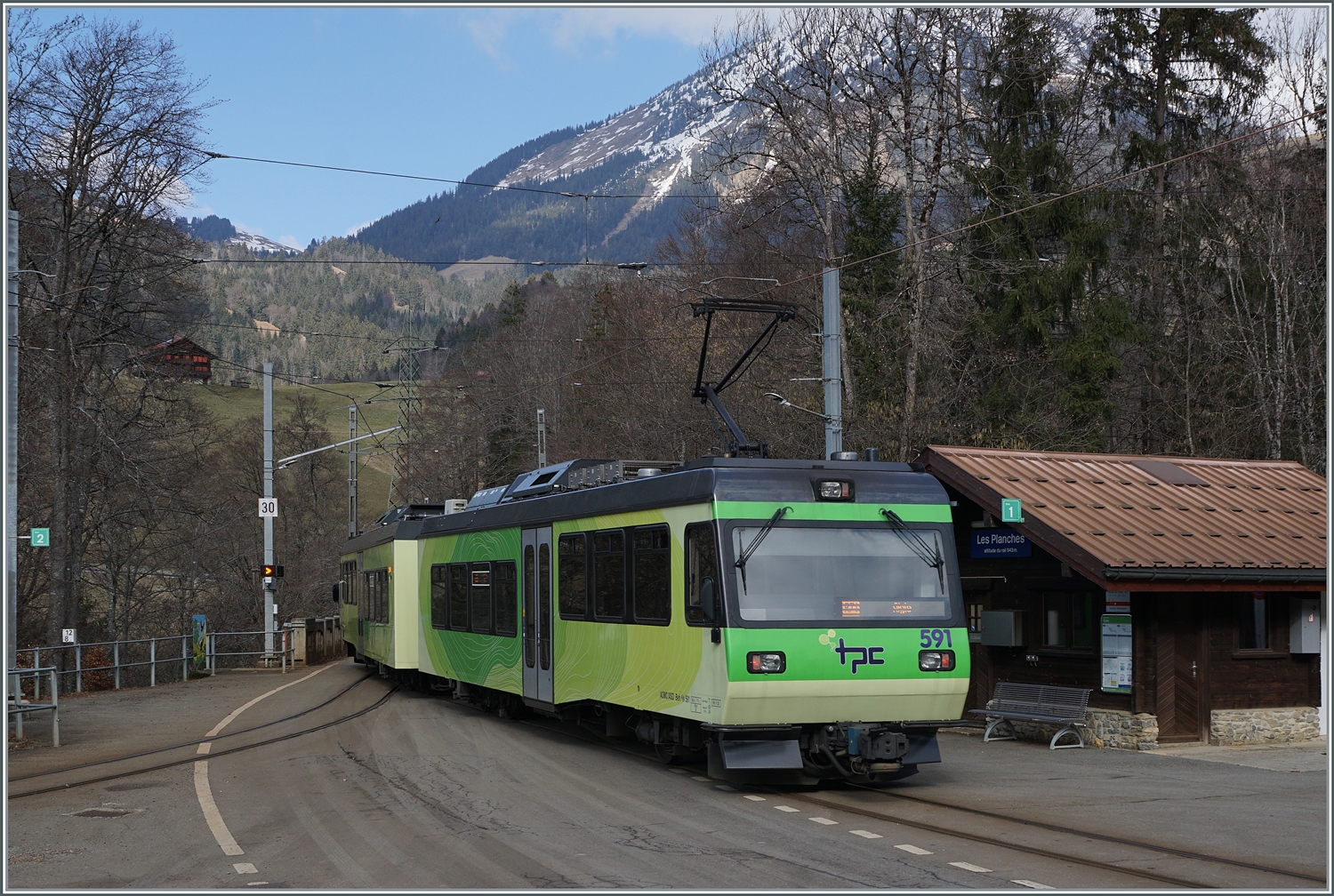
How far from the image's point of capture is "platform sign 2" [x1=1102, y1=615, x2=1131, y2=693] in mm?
17031

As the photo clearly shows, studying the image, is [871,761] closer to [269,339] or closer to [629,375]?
[629,375]

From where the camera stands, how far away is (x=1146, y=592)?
54.9ft

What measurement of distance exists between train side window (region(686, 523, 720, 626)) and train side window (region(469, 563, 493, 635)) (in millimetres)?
7017

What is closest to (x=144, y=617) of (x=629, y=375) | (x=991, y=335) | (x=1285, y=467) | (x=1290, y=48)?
(x=629, y=375)

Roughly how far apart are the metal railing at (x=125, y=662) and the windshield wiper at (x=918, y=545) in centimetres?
1143

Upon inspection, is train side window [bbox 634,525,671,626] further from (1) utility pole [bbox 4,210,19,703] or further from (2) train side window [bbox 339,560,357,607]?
(2) train side window [bbox 339,560,357,607]

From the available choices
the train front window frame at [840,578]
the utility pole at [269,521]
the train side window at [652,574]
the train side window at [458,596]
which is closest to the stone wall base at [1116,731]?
the train front window frame at [840,578]

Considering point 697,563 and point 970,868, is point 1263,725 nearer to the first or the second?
point 697,563

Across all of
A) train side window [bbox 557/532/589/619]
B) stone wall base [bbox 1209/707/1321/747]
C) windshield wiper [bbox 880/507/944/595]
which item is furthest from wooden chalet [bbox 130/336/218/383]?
stone wall base [bbox 1209/707/1321/747]

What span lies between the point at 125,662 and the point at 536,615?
20496mm

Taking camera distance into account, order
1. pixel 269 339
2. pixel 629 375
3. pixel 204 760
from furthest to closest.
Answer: pixel 269 339 < pixel 629 375 < pixel 204 760

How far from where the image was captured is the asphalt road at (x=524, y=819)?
341 inches

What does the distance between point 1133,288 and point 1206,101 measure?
5.39 meters

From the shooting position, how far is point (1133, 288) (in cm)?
3741
